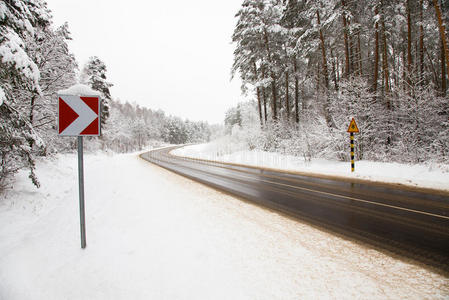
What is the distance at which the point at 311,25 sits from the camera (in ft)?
51.6

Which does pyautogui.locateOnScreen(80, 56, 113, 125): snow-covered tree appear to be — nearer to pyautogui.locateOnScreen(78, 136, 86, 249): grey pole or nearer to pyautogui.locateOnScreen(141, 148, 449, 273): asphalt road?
pyautogui.locateOnScreen(141, 148, 449, 273): asphalt road

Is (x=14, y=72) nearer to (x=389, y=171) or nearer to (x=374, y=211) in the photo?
(x=374, y=211)

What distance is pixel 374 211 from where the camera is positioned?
496 centimetres

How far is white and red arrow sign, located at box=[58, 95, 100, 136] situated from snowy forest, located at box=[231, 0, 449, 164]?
12104 millimetres

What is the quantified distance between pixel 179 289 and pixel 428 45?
2819 centimetres

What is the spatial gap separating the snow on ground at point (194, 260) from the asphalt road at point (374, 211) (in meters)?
0.48

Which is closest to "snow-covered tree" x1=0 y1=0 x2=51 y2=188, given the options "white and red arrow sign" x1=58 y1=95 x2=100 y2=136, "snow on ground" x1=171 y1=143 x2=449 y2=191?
"white and red arrow sign" x1=58 y1=95 x2=100 y2=136

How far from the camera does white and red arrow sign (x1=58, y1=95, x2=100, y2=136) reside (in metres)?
3.31

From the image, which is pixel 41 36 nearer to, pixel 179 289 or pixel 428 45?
pixel 179 289

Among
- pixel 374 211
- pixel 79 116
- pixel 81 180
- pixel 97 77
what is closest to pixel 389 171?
pixel 374 211

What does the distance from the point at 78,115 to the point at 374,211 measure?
6588 millimetres

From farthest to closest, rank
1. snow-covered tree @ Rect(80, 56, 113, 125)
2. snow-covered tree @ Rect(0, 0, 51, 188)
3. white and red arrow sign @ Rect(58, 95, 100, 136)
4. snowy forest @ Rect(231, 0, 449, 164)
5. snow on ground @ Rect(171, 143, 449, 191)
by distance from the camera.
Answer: snow-covered tree @ Rect(80, 56, 113, 125) < snowy forest @ Rect(231, 0, 449, 164) < snow on ground @ Rect(171, 143, 449, 191) < snow-covered tree @ Rect(0, 0, 51, 188) < white and red arrow sign @ Rect(58, 95, 100, 136)

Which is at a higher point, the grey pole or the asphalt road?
the grey pole

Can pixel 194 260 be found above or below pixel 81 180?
below
